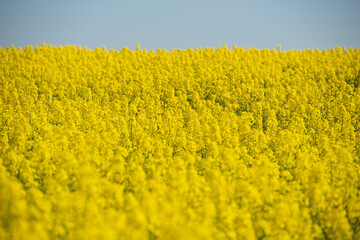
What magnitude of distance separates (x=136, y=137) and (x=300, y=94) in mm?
10372

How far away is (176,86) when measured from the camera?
17469 millimetres

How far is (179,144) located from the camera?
9641 millimetres

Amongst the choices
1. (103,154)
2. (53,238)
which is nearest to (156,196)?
(53,238)

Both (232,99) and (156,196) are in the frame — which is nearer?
(156,196)

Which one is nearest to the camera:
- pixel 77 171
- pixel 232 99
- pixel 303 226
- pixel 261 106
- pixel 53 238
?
pixel 53 238

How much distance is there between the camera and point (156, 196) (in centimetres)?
553

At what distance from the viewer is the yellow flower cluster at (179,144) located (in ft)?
16.8

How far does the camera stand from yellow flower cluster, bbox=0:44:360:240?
512 centimetres

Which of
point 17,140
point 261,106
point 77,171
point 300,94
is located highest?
point 300,94

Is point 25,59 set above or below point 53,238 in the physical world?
above

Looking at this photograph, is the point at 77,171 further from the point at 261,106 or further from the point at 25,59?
the point at 25,59

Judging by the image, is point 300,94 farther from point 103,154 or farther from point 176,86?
point 103,154

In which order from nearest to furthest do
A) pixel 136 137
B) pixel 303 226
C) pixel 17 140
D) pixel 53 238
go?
pixel 53 238 → pixel 303 226 → pixel 17 140 → pixel 136 137

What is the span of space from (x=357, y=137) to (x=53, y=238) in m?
10.8
